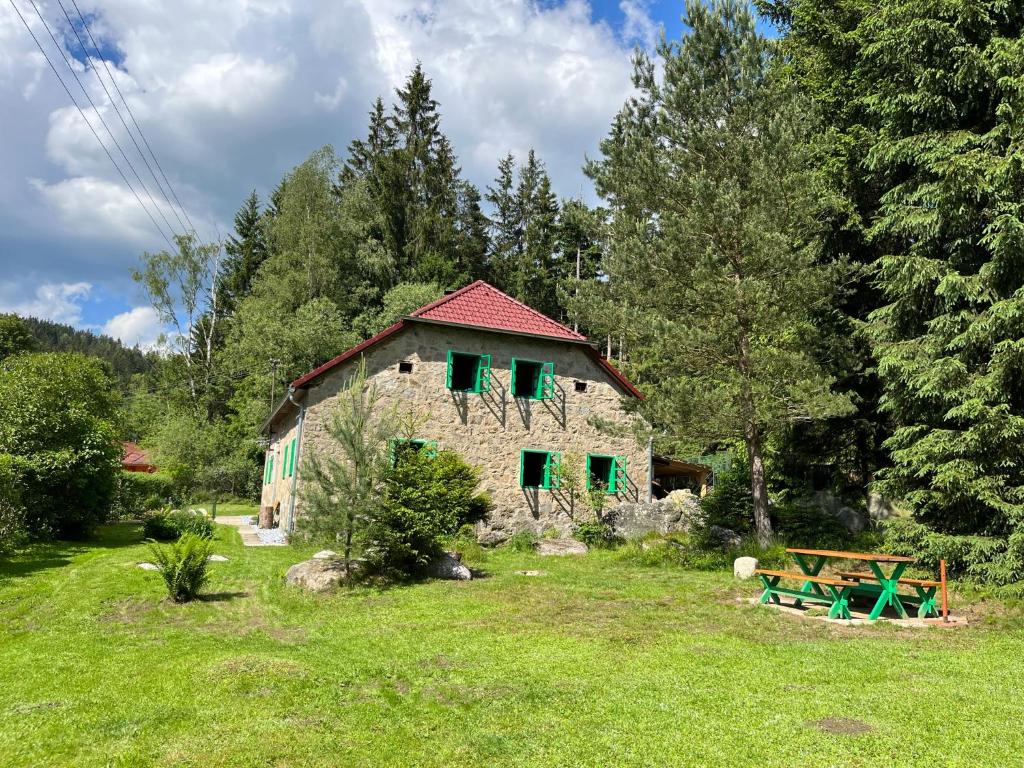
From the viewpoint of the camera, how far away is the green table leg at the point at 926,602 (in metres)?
8.37

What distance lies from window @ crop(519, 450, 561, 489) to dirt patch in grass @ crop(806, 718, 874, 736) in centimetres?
1293

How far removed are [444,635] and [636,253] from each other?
9.56 meters

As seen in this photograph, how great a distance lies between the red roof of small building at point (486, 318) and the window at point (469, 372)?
0.87 metres

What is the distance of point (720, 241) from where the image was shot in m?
13.8

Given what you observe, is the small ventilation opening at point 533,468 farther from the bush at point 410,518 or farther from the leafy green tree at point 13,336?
the leafy green tree at point 13,336

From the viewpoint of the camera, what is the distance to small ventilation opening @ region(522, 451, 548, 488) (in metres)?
17.5

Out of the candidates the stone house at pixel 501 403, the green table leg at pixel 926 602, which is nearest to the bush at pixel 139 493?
the stone house at pixel 501 403

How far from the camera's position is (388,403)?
16359 mm

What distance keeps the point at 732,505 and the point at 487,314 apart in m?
8.12

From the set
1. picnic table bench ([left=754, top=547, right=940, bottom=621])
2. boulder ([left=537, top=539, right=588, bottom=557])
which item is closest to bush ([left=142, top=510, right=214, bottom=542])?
boulder ([left=537, top=539, right=588, bottom=557])

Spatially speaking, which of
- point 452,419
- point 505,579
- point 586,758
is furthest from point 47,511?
point 586,758

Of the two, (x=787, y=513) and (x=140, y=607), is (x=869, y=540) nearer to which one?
(x=787, y=513)

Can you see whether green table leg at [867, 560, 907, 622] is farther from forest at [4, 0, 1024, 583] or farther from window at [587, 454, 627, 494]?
window at [587, 454, 627, 494]

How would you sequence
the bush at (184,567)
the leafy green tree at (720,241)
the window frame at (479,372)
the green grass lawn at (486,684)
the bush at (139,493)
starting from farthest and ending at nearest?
1. the bush at (139,493)
2. the window frame at (479,372)
3. the leafy green tree at (720,241)
4. the bush at (184,567)
5. the green grass lawn at (486,684)
